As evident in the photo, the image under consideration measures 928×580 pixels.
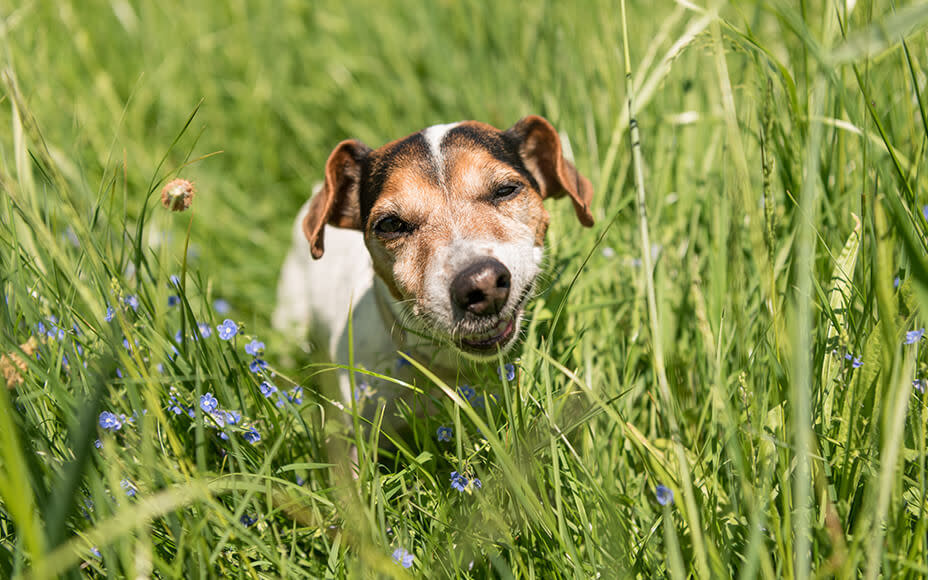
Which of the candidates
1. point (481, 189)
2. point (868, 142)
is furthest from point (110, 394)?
point (868, 142)

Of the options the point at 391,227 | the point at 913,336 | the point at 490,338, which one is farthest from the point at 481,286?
the point at 913,336

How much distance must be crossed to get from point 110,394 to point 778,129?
2.73m

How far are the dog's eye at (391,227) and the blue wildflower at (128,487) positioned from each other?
126 cm

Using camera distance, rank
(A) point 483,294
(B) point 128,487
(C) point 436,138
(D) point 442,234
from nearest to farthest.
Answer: (B) point 128,487
(A) point 483,294
(D) point 442,234
(C) point 436,138

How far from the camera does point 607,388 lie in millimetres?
2629

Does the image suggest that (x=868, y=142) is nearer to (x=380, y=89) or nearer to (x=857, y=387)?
(x=857, y=387)

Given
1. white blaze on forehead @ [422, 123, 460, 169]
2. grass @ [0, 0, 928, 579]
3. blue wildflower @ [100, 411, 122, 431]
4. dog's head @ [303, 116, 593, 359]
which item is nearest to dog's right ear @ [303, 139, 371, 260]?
dog's head @ [303, 116, 593, 359]

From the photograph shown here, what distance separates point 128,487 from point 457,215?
1432 millimetres

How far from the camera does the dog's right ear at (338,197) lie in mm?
2811

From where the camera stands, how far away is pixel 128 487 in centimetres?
199

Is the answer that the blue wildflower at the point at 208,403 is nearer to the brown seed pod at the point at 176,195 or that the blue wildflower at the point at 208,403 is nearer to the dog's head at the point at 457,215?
the brown seed pod at the point at 176,195

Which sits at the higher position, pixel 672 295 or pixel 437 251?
pixel 437 251

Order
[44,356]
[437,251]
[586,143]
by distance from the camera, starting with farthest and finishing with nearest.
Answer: [586,143] → [437,251] → [44,356]

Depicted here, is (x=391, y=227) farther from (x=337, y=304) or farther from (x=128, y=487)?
(x=128, y=487)
